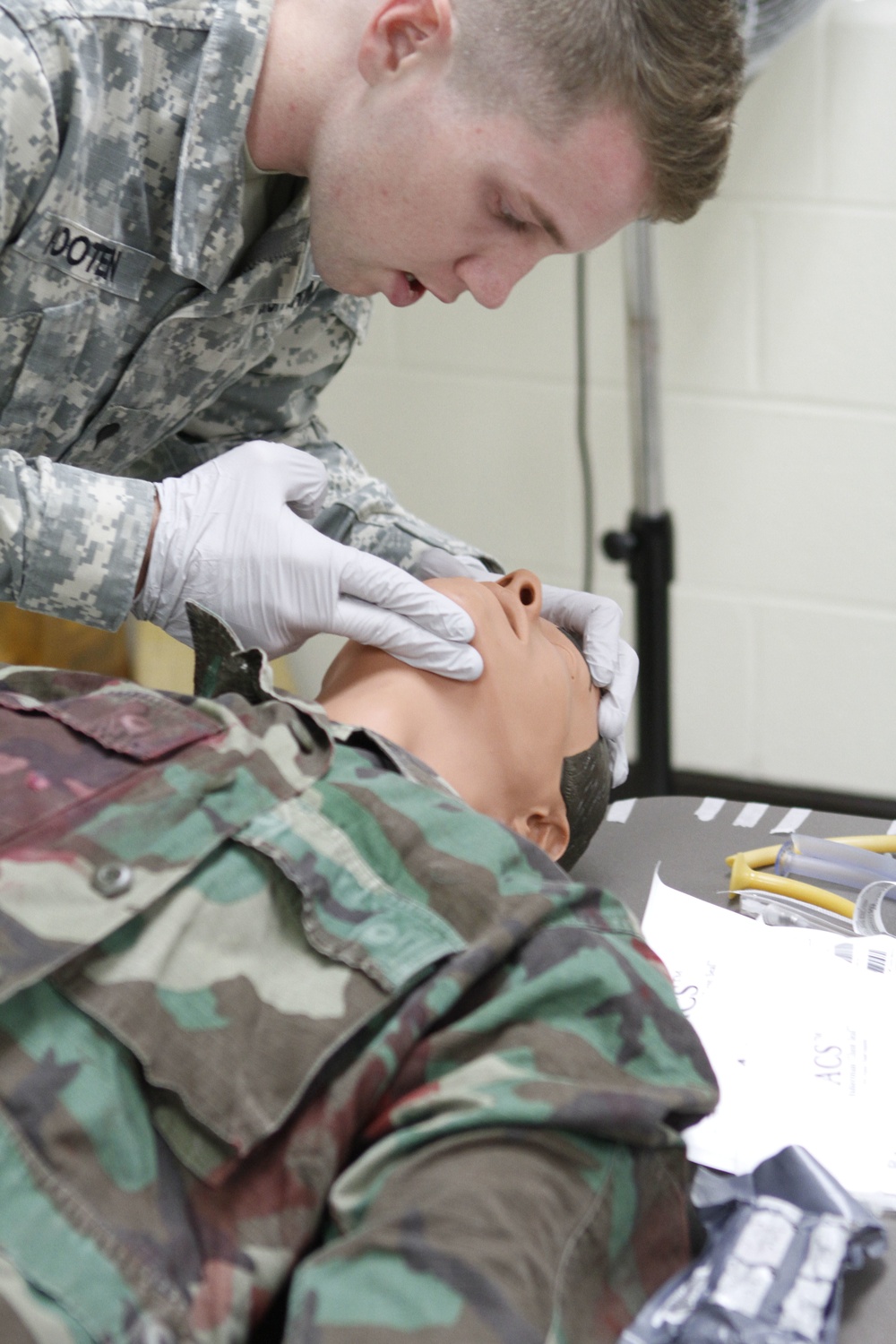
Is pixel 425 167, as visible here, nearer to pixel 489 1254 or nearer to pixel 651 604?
pixel 489 1254

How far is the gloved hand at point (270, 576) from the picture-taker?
1.25 metres

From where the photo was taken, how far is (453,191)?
1.26m

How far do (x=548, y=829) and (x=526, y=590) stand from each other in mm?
247

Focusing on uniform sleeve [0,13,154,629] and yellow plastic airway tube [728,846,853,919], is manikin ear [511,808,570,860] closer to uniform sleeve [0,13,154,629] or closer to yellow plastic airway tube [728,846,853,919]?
yellow plastic airway tube [728,846,853,919]

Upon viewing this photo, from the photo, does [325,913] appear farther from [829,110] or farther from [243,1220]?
[829,110]

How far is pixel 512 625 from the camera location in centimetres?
132

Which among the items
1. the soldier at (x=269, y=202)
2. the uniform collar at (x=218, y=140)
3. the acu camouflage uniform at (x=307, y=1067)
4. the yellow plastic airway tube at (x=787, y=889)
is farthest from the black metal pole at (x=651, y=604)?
the acu camouflage uniform at (x=307, y=1067)

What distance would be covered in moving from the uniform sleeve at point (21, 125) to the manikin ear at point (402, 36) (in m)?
0.30

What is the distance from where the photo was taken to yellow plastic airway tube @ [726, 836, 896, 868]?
1.41m

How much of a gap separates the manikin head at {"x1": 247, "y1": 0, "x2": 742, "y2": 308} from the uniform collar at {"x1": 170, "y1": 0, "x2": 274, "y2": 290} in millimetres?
25

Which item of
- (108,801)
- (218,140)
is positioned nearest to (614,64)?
(218,140)

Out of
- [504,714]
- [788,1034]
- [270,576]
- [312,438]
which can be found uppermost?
[312,438]

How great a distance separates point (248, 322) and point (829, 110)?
4.25 ft

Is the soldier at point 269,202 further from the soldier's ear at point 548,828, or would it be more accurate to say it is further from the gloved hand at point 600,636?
the soldier's ear at point 548,828
